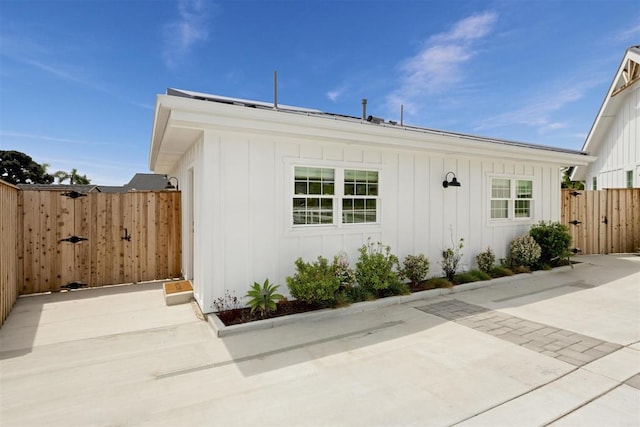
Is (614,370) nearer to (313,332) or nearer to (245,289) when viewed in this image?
(313,332)

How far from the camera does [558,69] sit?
9.96 meters

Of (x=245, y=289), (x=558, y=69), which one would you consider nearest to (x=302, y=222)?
(x=245, y=289)

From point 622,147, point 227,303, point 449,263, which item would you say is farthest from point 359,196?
point 622,147

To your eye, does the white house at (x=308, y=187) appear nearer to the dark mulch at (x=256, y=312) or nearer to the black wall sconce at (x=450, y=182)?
the black wall sconce at (x=450, y=182)

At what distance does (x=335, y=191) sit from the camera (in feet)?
17.1

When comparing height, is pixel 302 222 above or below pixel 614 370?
above

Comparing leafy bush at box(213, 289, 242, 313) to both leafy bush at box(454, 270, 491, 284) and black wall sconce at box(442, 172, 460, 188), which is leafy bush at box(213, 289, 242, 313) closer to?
leafy bush at box(454, 270, 491, 284)

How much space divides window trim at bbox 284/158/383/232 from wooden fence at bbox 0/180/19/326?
385 cm

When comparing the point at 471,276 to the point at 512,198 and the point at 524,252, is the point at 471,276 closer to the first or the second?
the point at 524,252

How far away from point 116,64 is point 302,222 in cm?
777

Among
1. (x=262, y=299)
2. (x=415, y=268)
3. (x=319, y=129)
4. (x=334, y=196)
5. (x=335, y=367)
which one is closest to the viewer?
(x=335, y=367)

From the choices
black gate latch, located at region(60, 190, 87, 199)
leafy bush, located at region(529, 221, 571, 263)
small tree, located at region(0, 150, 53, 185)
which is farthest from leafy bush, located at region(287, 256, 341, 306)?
small tree, located at region(0, 150, 53, 185)

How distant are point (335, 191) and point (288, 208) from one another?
3.00 feet

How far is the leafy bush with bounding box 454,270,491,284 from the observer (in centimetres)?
600
